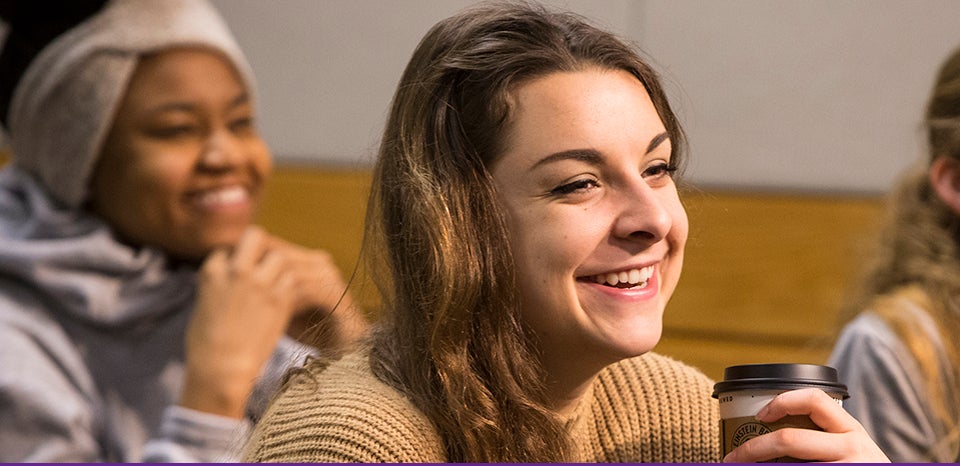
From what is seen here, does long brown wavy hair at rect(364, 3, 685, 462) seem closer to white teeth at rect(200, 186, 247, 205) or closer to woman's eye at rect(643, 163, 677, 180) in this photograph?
woman's eye at rect(643, 163, 677, 180)

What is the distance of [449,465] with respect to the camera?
0.77 metres

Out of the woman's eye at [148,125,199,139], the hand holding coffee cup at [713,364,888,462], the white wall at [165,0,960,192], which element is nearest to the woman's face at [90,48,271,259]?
the woman's eye at [148,125,199,139]

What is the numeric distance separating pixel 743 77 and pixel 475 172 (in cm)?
108

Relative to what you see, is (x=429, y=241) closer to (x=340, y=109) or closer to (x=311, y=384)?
(x=311, y=384)

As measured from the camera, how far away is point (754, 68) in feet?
5.85

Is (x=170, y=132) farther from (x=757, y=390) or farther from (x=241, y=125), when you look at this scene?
(x=757, y=390)

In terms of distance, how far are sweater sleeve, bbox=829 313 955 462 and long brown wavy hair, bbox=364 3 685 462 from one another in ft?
1.80

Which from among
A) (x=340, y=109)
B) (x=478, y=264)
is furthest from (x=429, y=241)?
(x=340, y=109)

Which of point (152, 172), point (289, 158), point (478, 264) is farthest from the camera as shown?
point (289, 158)

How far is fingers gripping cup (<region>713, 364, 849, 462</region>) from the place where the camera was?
27.1 inches

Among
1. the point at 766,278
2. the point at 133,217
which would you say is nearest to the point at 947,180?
the point at 766,278

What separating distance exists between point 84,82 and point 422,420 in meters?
0.88

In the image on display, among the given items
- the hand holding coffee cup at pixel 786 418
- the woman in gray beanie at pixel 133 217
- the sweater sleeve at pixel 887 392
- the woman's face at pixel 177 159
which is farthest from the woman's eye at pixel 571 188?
the woman's face at pixel 177 159

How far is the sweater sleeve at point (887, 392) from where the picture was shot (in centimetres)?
123
